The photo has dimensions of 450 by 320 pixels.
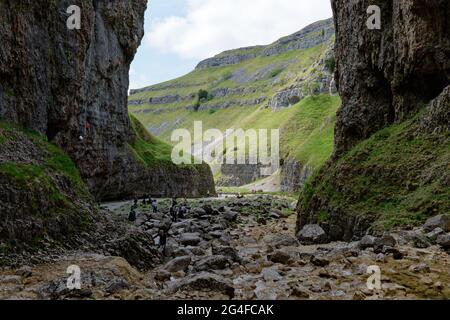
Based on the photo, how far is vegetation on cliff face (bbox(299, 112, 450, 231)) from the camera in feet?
56.1

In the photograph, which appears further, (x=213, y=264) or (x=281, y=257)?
(x=281, y=257)

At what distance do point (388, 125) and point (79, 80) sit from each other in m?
27.3

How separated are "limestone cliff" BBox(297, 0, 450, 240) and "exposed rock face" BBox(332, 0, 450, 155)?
6cm

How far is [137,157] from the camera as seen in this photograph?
66.0m

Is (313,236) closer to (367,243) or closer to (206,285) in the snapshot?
(367,243)

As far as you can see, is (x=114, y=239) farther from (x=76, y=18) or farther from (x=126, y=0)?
(x=126, y=0)

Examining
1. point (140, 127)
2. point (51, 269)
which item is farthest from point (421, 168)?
point (140, 127)

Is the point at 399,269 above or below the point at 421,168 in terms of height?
below

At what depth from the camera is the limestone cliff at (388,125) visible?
18906mm

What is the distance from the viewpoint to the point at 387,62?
92.6 ft

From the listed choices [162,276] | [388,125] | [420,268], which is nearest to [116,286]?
[162,276]

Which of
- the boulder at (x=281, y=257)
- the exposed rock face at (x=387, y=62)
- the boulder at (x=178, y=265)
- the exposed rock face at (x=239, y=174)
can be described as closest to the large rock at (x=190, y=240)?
the boulder at (x=178, y=265)

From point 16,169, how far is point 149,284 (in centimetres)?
887

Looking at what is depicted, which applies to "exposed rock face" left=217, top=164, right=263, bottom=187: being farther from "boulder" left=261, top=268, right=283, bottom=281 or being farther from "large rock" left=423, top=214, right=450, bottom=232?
"boulder" left=261, top=268, right=283, bottom=281
